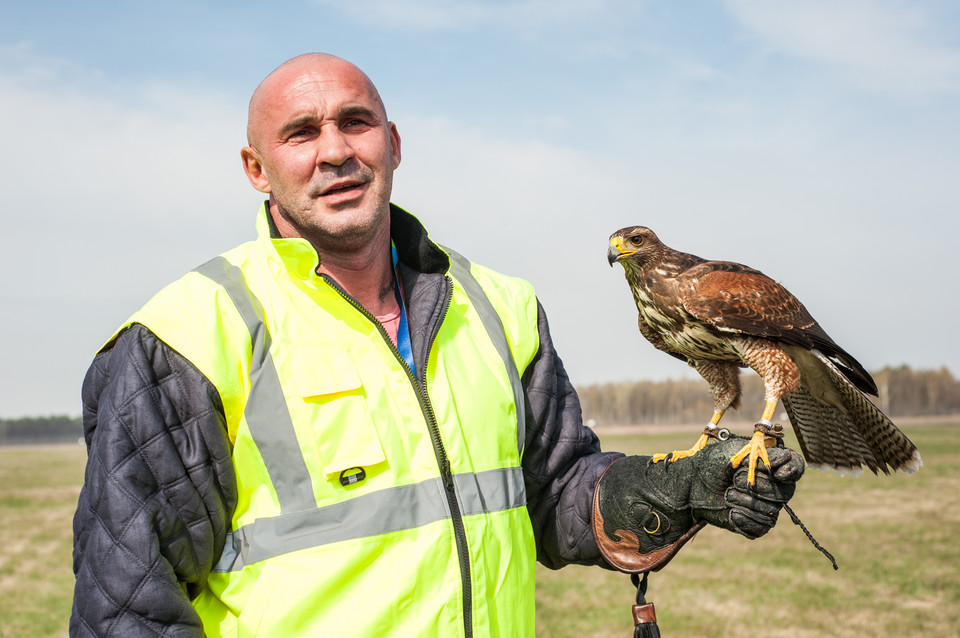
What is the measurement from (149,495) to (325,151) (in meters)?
1.04

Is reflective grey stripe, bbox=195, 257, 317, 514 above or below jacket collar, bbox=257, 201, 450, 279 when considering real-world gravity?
below

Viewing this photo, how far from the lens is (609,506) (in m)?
2.65

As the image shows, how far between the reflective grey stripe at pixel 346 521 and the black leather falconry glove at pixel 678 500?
0.65 m

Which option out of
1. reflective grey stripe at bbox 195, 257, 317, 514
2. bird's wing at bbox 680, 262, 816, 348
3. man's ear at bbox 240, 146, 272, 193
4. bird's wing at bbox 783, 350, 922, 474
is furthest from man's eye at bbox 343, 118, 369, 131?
bird's wing at bbox 783, 350, 922, 474

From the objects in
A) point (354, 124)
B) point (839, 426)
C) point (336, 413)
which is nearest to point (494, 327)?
point (336, 413)

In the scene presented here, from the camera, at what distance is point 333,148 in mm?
2287

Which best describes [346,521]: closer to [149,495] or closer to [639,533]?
[149,495]

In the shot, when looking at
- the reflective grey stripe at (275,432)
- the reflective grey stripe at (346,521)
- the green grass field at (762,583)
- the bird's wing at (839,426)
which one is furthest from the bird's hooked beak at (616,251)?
the green grass field at (762,583)

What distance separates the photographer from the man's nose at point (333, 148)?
2.28 metres

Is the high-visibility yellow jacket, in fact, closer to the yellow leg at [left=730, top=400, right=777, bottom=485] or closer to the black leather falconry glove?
the black leather falconry glove

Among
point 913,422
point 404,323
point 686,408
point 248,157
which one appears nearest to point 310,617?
point 404,323

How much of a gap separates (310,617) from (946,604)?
10.9 meters

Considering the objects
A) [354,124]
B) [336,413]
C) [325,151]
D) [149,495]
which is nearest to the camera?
[149,495]

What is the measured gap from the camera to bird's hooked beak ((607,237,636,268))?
9.90 feet
